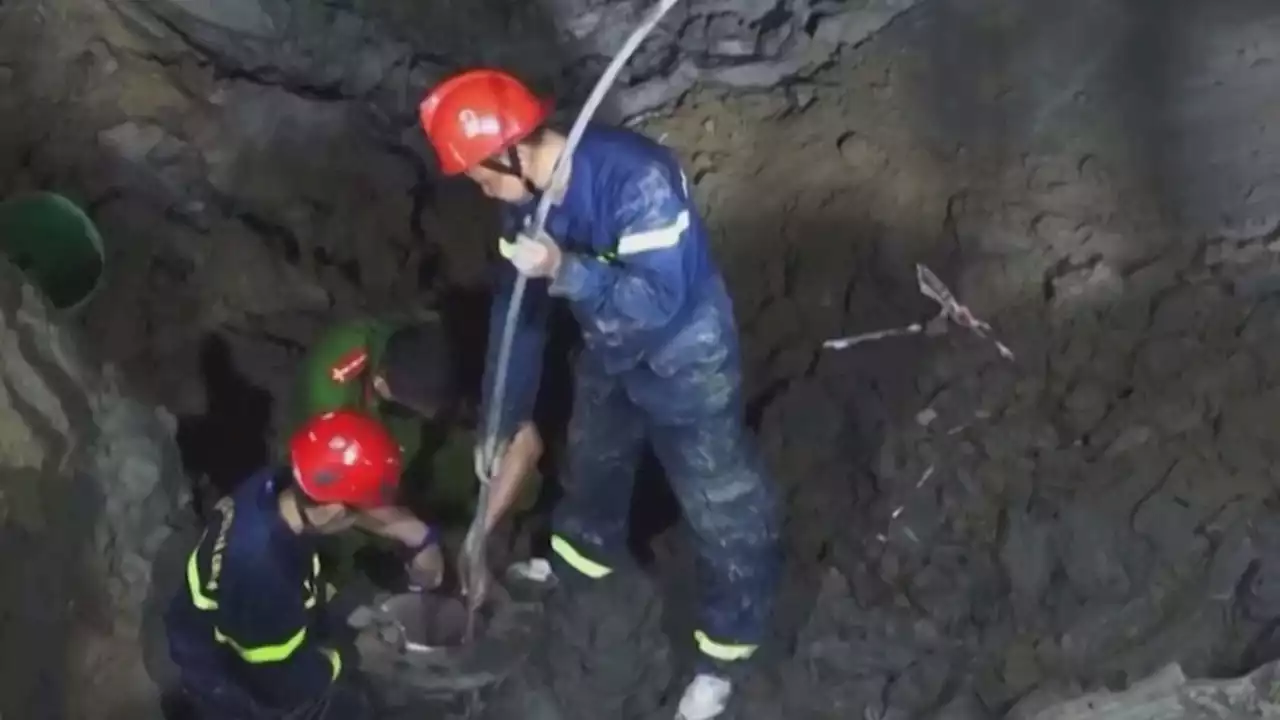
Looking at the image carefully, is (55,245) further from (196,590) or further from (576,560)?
(576,560)

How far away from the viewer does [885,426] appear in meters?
3.39

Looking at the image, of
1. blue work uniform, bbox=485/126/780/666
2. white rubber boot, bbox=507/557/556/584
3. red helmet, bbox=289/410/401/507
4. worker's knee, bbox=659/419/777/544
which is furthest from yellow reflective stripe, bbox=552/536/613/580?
red helmet, bbox=289/410/401/507

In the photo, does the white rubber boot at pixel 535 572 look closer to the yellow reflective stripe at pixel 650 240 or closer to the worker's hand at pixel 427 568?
the worker's hand at pixel 427 568

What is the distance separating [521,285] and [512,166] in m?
0.21

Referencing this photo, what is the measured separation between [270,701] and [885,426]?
61.6 inches

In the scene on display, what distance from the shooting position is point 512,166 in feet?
7.86

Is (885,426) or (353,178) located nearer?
(885,426)

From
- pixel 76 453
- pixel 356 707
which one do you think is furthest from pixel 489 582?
pixel 76 453

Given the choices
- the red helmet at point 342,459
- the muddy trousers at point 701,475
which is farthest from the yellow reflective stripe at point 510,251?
the red helmet at point 342,459

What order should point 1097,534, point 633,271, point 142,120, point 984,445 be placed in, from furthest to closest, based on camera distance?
point 142,120 → point 984,445 → point 1097,534 → point 633,271

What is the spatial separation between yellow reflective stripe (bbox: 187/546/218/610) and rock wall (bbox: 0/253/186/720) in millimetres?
241

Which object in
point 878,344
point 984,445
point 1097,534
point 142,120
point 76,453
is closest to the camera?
point 76,453

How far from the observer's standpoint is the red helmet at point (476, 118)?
7.59ft

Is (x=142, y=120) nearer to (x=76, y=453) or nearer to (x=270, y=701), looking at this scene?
(x=76, y=453)
